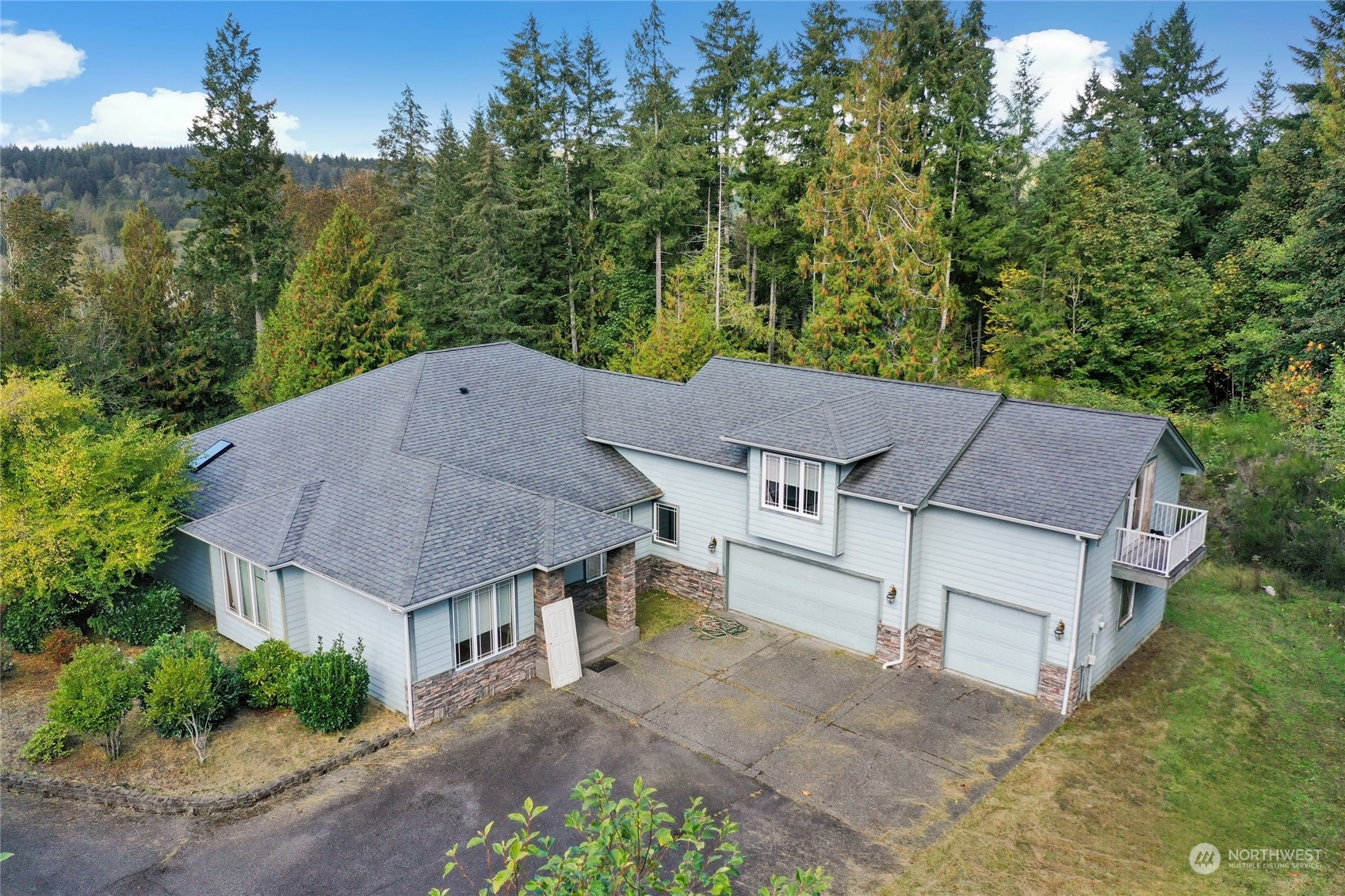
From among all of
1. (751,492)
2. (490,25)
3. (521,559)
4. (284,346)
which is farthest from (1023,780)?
(490,25)

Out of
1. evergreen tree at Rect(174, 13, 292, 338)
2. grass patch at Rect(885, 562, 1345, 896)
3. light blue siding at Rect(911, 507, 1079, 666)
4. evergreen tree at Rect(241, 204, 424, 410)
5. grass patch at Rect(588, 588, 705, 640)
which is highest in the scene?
evergreen tree at Rect(174, 13, 292, 338)

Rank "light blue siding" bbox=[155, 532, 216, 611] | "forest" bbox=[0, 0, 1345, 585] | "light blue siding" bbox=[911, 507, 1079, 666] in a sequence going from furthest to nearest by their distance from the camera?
"forest" bbox=[0, 0, 1345, 585], "light blue siding" bbox=[155, 532, 216, 611], "light blue siding" bbox=[911, 507, 1079, 666]

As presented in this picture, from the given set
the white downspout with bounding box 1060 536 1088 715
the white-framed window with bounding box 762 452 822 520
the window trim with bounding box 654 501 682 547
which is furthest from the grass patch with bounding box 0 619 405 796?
the white downspout with bounding box 1060 536 1088 715

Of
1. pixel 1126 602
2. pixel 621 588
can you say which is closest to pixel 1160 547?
pixel 1126 602

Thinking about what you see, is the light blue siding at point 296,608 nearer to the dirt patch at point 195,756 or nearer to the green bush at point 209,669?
the green bush at point 209,669

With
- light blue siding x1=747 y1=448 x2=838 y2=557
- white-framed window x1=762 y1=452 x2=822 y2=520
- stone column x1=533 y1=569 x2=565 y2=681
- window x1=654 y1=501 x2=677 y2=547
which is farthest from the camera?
window x1=654 y1=501 x2=677 y2=547

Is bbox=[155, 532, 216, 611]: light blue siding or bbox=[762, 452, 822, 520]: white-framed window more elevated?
bbox=[762, 452, 822, 520]: white-framed window

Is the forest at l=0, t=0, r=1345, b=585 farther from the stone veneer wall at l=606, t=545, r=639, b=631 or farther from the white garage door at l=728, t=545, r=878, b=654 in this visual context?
the stone veneer wall at l=606, t=545, r=639, b=631

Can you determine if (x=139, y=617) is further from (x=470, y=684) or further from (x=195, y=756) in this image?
(x=470, y=684)

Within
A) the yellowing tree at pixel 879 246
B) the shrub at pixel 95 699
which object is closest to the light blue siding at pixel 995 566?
the yellowing tree at pixel 879 246
